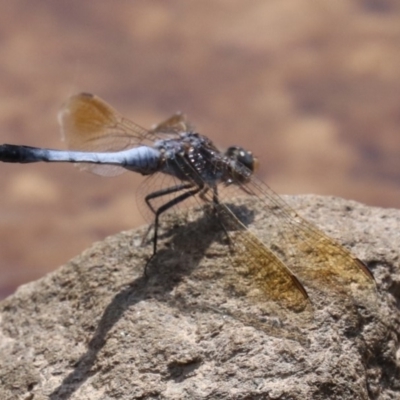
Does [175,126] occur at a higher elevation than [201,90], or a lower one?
lower

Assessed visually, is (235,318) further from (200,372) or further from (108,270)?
(108,270)

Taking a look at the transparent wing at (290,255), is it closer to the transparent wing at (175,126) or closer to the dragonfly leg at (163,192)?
the dragonfly leg at (163,192)

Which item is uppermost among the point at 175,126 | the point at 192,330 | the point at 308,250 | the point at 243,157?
the point at 175,126

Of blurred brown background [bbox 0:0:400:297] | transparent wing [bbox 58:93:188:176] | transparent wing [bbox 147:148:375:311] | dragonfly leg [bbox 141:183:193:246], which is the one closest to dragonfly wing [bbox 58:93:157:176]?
transparent wing [bbox 58:93:188:176]

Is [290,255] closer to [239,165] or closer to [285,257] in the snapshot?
[285,257]

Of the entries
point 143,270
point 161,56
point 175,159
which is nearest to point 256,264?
point 143,270

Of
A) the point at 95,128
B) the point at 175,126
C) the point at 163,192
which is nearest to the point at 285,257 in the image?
the point at 163,192

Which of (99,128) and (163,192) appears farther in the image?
(99,128)

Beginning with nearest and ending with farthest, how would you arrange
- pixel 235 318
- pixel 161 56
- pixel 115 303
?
pixel 235 318 → pixel 115 303 → pixel 161 56
